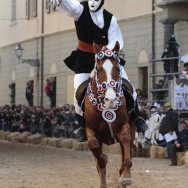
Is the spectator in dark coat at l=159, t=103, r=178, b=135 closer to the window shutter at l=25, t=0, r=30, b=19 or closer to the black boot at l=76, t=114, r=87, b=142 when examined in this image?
the black boot at l=76, t=114, r=87, b=142

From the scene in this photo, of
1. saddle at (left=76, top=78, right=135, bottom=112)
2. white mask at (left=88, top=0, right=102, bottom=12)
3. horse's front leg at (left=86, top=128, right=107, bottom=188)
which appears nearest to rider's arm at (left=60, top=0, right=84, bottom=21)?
white mask at (left=88, top=0, right=102, bottom=12)

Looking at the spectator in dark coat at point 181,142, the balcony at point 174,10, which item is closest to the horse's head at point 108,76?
the spectator in dark coat at point 181,142

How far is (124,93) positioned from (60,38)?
30109 millimetres

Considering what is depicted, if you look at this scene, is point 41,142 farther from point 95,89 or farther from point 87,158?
point 95,89

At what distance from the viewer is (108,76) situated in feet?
37.9

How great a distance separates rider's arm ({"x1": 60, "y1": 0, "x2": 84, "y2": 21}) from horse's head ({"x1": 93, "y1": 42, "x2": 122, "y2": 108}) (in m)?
0.94

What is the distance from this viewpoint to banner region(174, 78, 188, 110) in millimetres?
23266

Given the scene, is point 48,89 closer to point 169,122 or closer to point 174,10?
point 174,10

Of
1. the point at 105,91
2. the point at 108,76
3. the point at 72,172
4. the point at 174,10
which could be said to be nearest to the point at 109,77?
the point at 108,76

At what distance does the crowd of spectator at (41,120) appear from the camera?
3179 centimetres

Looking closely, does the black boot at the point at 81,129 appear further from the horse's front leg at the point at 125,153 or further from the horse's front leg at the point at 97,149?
the horse's front leg at the point at 125,153

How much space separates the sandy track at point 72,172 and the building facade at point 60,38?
16.8 feet

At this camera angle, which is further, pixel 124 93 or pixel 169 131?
pixel 169 131

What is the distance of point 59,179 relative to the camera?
631 inches
